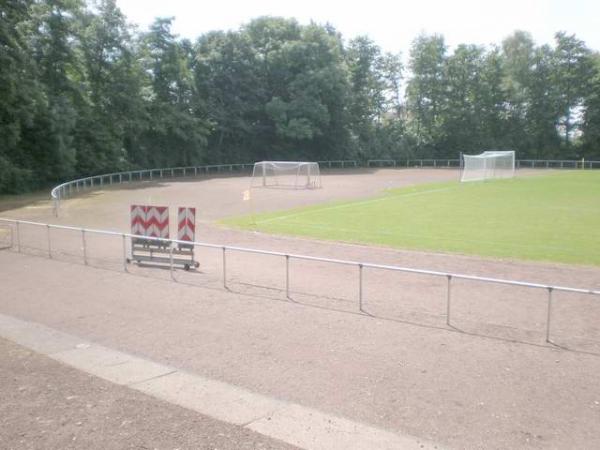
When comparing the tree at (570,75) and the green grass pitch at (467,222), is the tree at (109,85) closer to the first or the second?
the green grass pitch at (467,222)

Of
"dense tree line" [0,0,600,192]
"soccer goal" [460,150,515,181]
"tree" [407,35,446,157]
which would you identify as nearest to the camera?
"dense tree line" [0,0,600,192]

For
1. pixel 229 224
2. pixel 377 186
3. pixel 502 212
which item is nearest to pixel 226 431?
pixel 229 224

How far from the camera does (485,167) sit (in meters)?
50.6

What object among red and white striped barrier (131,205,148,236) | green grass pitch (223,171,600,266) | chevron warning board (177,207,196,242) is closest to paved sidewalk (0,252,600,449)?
chevron warning board (177,207,196,242)

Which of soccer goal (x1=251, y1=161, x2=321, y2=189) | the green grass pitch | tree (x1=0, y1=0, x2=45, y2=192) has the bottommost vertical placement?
the green grass pitch

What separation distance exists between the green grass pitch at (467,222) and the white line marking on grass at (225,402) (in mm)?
12065

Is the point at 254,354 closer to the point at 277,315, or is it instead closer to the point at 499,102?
the point at 277,315

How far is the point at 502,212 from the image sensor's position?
27375 millimetres

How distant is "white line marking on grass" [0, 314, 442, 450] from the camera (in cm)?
570

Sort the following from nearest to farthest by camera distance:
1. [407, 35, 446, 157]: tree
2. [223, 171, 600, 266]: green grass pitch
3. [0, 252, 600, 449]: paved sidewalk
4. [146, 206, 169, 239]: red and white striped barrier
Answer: [0, 252, 600, 449]: paved sidewalk → [146, 206, 169, 239]: red and white striped barrier → [223, 171, 600, 266]: green grass pitch → [407, 35, 446, 157]: tree

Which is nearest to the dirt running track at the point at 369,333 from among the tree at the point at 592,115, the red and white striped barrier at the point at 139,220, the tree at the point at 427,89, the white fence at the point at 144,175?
the red and white striped barrier at the point at 139,220

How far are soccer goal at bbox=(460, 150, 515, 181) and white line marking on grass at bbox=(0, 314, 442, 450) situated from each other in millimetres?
43712

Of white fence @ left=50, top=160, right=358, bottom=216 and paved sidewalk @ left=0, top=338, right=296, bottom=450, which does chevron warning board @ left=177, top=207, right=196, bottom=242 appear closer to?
paved sidewalk @ left=0, top=338, right=296, bottom=450

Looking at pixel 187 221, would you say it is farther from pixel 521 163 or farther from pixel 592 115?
pixel 592 115
